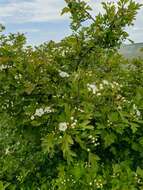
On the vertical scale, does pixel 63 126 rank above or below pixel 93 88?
below

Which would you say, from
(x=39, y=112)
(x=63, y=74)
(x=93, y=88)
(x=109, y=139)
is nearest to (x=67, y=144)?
(x=109, y=139)

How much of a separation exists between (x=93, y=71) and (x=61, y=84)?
37 centimetres

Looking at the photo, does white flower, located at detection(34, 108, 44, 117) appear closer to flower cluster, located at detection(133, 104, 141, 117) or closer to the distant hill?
flower cluster, located at detection(133, 104, 141, 117)

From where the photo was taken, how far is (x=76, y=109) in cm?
567

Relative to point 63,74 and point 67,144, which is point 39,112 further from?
point 67,144

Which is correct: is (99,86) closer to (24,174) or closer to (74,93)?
(74,93)

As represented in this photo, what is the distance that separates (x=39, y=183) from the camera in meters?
6.18

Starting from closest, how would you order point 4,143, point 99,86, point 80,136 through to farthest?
point 80,136
point 99,86
point 4,143

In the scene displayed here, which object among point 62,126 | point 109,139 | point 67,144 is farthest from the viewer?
point 109,139

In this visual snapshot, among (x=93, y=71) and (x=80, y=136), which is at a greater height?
(x=93, y=71)

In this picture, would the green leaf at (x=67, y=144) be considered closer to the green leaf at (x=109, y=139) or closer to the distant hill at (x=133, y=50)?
the green leaf at (x=109, y=139)

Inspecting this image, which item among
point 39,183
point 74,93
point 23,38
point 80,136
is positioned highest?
point 23,38

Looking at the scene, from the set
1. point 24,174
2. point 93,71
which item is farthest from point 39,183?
point 93,71

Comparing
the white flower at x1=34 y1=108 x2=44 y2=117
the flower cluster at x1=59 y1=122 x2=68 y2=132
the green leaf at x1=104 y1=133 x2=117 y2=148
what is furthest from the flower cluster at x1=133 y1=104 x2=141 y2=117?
the white flower at x1=34 y1=108 x2=44 y2=117
